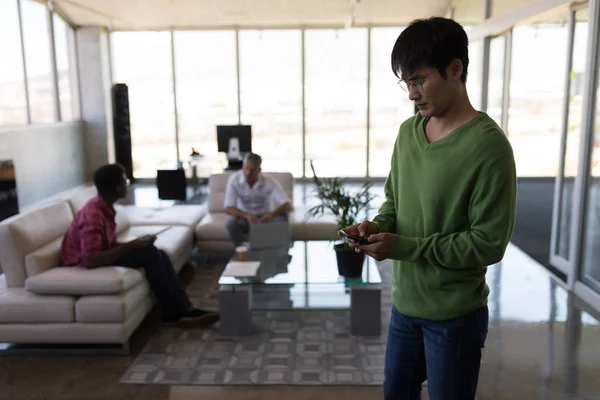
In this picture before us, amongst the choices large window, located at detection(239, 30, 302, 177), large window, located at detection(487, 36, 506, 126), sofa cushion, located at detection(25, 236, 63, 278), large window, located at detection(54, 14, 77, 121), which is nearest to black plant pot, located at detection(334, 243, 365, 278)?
sofa cushion, located at detection(25, 236, 63, 278)

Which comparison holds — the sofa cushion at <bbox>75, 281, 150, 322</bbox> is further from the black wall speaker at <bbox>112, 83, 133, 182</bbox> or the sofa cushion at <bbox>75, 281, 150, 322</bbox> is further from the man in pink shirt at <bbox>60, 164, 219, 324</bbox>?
the black wall speaker at <bbox>112, 83, 133, 182</bbox>

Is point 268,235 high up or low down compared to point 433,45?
down

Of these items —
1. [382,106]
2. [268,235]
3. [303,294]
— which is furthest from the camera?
[382,106]

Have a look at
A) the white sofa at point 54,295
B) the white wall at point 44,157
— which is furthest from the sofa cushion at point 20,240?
the white wall at point 44,157

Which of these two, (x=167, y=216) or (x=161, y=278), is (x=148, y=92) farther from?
(x=161, y=278)

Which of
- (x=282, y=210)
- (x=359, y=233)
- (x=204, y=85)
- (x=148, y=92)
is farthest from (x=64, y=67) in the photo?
(x=359, y=233)

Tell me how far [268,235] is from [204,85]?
22.8ft

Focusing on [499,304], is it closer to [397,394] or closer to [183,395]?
[183,395]

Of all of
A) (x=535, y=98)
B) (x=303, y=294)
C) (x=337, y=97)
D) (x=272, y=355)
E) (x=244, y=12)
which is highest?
(x=244, y=12)

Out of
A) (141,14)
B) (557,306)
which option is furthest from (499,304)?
(141,14)

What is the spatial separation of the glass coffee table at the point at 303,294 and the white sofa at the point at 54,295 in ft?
2.07

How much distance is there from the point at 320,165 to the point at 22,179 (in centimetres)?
560

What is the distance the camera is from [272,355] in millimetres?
3348

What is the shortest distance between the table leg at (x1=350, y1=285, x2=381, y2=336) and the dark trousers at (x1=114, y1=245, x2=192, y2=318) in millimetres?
1201
